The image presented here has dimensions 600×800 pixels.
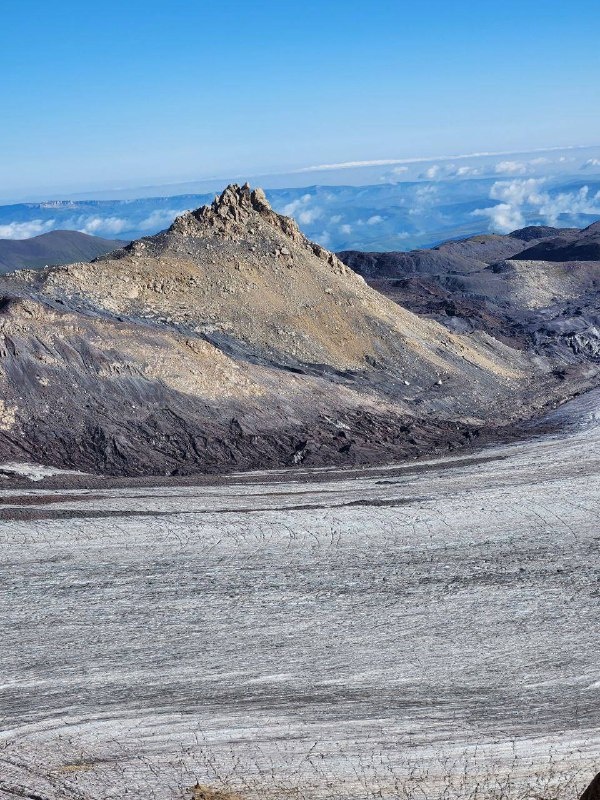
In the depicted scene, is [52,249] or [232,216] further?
[52,249]

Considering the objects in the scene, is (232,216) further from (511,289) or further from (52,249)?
(52,249)

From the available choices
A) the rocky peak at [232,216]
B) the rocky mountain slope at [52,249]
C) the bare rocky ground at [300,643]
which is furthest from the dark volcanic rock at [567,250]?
the rocky mountain slope at [52,249]

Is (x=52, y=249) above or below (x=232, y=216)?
below

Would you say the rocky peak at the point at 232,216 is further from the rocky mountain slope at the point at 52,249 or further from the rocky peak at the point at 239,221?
the rocky mountain slope at the point at 52,249

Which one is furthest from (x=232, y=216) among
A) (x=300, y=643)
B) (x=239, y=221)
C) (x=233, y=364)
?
(x=300, y=643)

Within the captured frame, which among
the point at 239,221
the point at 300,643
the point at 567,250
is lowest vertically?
the point at 300,643

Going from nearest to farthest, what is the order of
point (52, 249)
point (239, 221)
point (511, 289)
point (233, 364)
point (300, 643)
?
point (300, 643)
point (233, 364)
point (239, 221)
point (511, 289)
point (52, 249)

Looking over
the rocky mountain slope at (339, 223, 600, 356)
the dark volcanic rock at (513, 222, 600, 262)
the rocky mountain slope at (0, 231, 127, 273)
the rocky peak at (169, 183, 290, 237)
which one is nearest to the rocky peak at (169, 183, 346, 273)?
the rocky peak at (169, 183, 290, 237)
